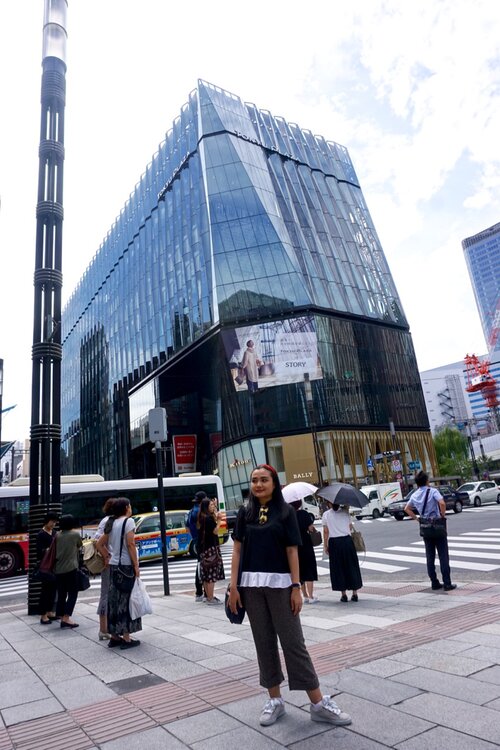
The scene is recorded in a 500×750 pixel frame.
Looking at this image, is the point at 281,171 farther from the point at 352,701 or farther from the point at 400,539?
the point at 352,701

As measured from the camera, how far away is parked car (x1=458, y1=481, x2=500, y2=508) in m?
35.7

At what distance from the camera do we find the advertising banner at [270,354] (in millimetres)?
51125

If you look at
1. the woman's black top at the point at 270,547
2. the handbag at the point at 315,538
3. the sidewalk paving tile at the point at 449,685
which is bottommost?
the sidewalk paving tile at the point at 449,685

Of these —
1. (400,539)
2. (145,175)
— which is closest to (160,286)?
(145,175)

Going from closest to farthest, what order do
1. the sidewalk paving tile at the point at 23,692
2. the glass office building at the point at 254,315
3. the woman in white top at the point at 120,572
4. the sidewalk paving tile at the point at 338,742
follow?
the sidewalk paving tile at the point at 338,742, the sidewalk paving tile at the point at 23,692, the woman in white top at the point at 120,572, the glass office building at the point at 254,315

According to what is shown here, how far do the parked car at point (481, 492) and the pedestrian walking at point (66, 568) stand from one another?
33.2m

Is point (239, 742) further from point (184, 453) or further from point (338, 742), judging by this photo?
point (184, 453)

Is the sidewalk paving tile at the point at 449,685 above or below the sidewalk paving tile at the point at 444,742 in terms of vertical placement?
below

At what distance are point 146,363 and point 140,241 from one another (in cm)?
1686

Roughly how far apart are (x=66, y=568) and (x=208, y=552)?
2.49 m

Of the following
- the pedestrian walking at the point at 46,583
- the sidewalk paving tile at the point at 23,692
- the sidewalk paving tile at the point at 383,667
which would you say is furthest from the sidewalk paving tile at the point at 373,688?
the pedestrian walking at the point at 46,583

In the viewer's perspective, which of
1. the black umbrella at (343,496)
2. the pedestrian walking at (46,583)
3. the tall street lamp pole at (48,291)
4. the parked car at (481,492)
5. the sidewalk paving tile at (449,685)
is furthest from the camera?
the parked car at (481,492)

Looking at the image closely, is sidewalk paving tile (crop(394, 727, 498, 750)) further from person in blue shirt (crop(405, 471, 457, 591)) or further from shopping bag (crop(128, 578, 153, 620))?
person in blue shirt (crop(405, 471, 457, 591))

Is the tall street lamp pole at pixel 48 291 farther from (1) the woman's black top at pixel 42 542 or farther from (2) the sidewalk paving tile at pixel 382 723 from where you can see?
(2) the sidewalk paving tile at pixel 382 723
